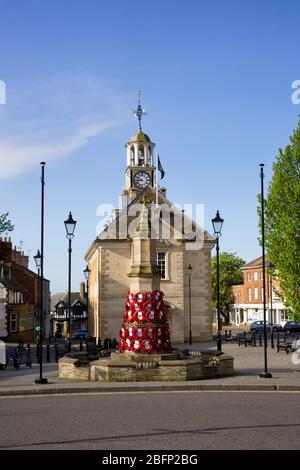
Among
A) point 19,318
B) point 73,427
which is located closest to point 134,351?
point 73,427

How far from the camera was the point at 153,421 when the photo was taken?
44.2 feet

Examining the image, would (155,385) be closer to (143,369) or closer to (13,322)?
(143,369)

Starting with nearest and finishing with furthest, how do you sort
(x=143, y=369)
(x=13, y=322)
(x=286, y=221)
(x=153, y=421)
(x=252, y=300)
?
(x=153, y=421) < (x=143, y=369) < (x=286, y=221) < (x=13, y=322) < (x=252, y=300)

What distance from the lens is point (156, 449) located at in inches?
417

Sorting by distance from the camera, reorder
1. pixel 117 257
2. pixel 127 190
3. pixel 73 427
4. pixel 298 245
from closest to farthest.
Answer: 1. pixel 73 427
2. pixel 298 245
3. pixel 117 257
4. pixel 127 190

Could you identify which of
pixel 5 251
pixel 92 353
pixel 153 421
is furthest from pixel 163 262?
pixel 153 421

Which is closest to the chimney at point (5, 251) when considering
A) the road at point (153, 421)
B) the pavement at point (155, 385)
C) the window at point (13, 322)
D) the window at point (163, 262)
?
the window at point (13, 322)

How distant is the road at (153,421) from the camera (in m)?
11.2

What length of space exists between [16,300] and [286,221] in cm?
3225

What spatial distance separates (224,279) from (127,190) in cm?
4280

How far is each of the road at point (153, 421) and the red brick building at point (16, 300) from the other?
30934mm

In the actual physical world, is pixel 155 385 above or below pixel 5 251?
below

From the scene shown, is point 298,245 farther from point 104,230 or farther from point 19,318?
point 19,318

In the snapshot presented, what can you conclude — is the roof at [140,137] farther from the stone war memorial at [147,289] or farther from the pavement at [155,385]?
the pavement at [155,385]
